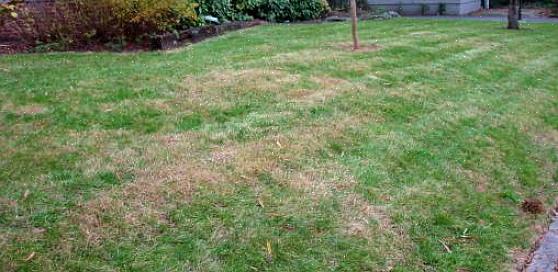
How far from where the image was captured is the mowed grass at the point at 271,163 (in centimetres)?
329

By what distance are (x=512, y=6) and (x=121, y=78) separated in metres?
8.46

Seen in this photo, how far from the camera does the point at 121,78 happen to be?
6570 mm

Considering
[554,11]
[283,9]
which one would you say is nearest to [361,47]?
[283,9]

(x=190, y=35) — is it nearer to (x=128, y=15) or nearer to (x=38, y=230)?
(x=128, y=15)

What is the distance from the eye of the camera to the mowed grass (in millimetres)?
3295

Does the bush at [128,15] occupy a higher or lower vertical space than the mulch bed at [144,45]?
higher

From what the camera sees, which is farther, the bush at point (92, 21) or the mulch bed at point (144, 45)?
the bush at point (92, 21)

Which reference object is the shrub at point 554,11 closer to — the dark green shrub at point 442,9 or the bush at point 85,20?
the dark green shrub at point 442,9

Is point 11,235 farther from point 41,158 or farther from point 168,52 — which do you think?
point 168,52

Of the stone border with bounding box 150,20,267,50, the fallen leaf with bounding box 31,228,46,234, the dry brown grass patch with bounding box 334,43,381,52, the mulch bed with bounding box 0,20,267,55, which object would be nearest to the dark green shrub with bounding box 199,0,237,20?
the stone border with bounding box 150,20,267,50

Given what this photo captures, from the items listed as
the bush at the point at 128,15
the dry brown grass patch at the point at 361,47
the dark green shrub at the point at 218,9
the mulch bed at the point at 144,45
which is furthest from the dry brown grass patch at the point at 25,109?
the dark green shrub at the point at 218,9

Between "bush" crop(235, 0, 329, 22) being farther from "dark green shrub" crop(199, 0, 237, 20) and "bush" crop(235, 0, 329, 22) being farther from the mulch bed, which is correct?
the mulch bed

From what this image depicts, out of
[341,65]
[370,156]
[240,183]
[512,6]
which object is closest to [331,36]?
[341,65]

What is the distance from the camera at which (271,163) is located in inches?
167
